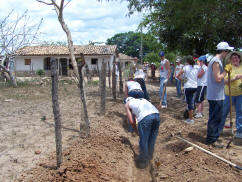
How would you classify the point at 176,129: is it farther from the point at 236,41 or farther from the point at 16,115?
the point at 236,41

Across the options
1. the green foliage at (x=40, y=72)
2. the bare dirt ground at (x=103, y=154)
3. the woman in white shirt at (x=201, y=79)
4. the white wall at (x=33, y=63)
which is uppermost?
the white wall at (x=33, y=63)

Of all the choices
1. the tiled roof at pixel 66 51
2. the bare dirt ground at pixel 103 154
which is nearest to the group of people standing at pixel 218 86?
the bare dirt ground at pixel 103 154

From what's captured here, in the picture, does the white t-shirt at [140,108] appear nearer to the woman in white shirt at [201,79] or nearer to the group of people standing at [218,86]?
the group of people standing at [218,86]

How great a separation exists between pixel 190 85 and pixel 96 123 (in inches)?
93.8

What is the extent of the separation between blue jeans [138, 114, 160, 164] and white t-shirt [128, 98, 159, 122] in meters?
0.06

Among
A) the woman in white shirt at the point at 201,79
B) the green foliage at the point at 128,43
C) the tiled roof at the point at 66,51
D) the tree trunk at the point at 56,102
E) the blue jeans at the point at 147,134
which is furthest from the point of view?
the green foliage at the point at 128,43

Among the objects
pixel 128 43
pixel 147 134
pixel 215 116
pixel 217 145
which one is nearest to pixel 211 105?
Result: pixel 215 116

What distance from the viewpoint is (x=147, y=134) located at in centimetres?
366

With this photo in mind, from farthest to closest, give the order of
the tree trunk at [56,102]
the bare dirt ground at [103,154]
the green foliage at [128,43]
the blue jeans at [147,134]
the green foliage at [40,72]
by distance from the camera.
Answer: the green foliage at [128,43] → the green foliage at [40,72] → the blue jeans at [147,134] → the tree trunk at [56,102] → the bare dirt ground at [103,154]

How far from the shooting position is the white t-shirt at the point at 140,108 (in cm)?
359

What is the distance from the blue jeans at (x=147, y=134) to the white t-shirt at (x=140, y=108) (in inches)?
2.5

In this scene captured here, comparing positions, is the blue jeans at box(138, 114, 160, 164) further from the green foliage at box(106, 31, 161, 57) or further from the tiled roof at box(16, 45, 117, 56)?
the green foliage at box(106, 31, 161, 57)

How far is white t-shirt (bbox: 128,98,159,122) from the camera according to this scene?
3.59 metres

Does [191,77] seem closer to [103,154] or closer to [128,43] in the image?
[103,154]
